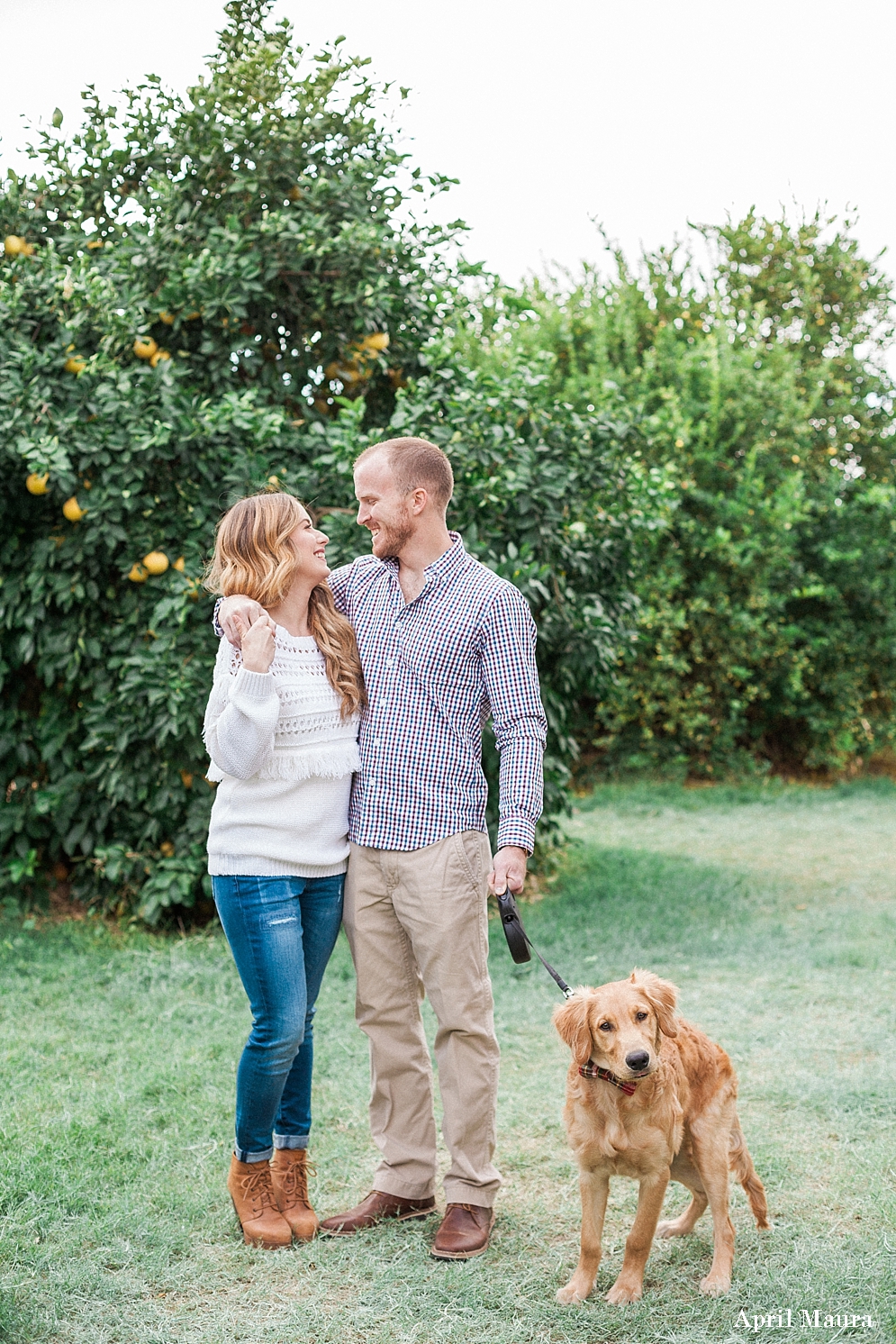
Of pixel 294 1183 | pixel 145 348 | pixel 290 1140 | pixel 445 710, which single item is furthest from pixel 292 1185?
pixel 145 348

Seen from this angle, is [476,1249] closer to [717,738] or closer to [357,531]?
[357,531]

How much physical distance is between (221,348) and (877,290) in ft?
35.8

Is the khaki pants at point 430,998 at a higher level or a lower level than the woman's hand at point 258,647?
lower

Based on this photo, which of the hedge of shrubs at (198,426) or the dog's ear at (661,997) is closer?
the dog's ear at (661,997)

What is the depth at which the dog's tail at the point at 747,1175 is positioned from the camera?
10.3 feet

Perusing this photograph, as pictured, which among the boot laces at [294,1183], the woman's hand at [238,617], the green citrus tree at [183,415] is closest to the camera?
the woman's hand at [238,617]

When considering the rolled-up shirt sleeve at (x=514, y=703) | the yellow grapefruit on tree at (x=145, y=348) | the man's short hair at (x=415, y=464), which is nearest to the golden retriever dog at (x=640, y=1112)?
the rolled-up shirt sleeve at (x=514, y=703)

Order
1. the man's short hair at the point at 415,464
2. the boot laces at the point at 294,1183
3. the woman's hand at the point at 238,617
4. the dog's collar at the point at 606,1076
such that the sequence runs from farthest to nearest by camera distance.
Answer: the boot laces at the point at 294,1183 < the man's short hair at the point at 415,464 < the woman's hand at the point at 238,617 < the dog's collar at the point at 606,1076

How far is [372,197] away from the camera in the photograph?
20.6 feet

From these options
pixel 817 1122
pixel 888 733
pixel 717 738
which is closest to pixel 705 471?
pixel 717 738

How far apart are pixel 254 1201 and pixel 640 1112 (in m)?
1.16

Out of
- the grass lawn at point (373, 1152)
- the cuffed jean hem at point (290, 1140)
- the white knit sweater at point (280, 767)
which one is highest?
the white knit sweater at point (280, 767)

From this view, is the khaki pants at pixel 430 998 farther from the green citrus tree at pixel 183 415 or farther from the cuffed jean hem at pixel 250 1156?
the green citrus tree at pixel 183 415

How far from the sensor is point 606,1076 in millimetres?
2846
